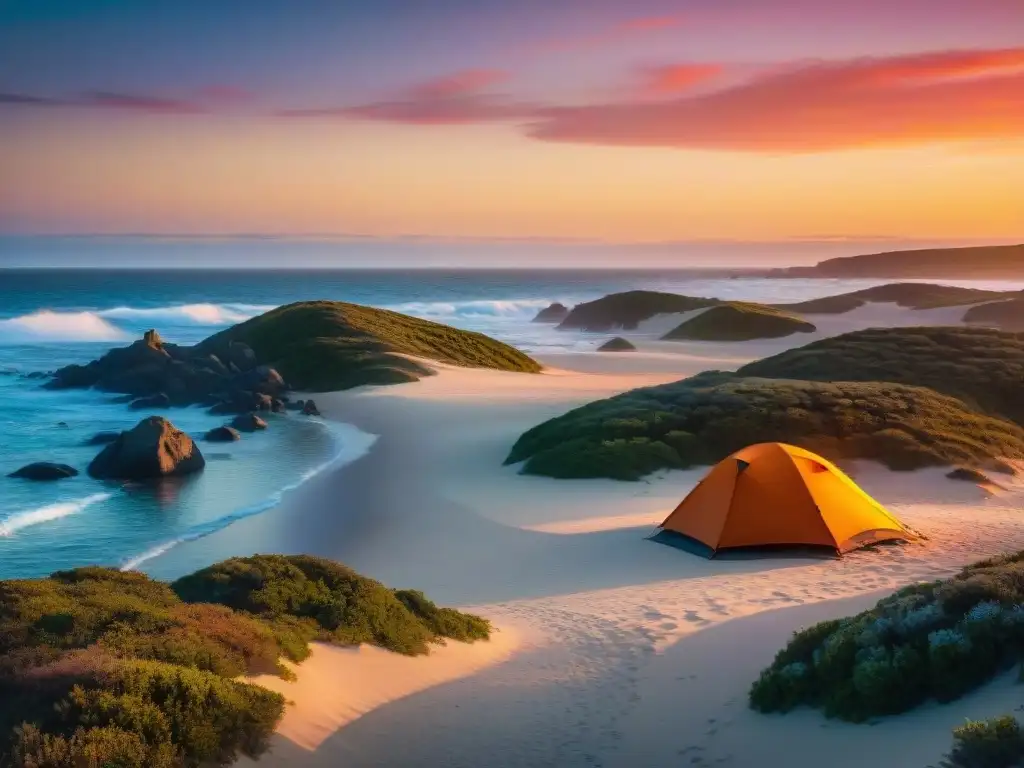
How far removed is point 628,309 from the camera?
10812 centimetres

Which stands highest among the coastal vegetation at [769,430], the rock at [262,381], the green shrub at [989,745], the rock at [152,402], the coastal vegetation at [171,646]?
the green shrub at [989,745]

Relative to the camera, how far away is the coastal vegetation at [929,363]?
112 feet

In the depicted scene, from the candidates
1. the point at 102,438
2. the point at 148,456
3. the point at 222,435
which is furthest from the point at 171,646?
the point at 102,438

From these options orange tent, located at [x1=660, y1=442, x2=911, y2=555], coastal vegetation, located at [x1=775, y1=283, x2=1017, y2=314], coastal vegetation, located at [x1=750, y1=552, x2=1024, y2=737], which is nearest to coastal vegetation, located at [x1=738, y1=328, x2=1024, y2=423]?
orange tent, located at [x1=660, y1=442, x2=911, y2=555]

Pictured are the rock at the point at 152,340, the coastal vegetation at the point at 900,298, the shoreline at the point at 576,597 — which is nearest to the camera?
the shoreline at the point at 576,597

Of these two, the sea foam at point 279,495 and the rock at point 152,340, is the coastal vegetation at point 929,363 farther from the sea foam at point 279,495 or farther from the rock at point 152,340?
the rock at point 152,340

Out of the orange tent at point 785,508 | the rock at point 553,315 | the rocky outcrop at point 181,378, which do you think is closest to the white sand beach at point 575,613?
the orange tent at point 785,508

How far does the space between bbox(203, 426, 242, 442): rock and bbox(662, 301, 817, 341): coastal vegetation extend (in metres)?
57.9

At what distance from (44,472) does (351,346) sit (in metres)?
31.4

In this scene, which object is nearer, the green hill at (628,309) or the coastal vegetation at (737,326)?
the coastal vegetation at (737,326)

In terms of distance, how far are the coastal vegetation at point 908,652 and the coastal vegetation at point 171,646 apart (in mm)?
4570

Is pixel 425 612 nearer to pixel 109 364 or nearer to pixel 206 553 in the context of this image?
pixel 206 553

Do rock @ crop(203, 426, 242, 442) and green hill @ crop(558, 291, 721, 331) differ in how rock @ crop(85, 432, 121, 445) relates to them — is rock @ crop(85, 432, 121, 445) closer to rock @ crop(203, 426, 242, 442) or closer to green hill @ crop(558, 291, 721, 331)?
rock @ crop(203, 426, 242, 442)

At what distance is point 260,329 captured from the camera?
66.8 m
